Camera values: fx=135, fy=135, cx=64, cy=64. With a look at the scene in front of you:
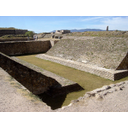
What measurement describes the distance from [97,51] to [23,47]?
11752mm

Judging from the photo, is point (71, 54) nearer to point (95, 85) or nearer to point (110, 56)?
point (110, 56)

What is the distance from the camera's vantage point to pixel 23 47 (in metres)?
19.6

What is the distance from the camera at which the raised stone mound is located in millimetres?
10078

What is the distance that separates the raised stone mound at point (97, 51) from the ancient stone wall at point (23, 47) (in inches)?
199

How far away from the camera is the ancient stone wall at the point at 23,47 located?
18.5 metres

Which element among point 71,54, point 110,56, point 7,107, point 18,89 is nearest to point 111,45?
point 110,56

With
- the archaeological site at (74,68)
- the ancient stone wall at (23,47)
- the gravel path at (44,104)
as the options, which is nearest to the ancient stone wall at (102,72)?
the archaeological site at (74,68)

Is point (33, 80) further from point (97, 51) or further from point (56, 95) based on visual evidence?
point (97, 51)

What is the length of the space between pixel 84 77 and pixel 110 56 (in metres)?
3.07

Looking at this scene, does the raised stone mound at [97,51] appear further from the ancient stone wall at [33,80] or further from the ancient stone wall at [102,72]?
the ancient stone wall at [33,80]

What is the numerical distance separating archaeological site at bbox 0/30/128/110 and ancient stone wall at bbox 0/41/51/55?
13 cm

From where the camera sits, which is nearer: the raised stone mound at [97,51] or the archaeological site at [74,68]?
the archaeological site at [74,68]

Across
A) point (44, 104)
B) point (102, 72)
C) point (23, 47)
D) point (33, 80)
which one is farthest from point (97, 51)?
point (23, 47)

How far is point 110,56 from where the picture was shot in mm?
10648
